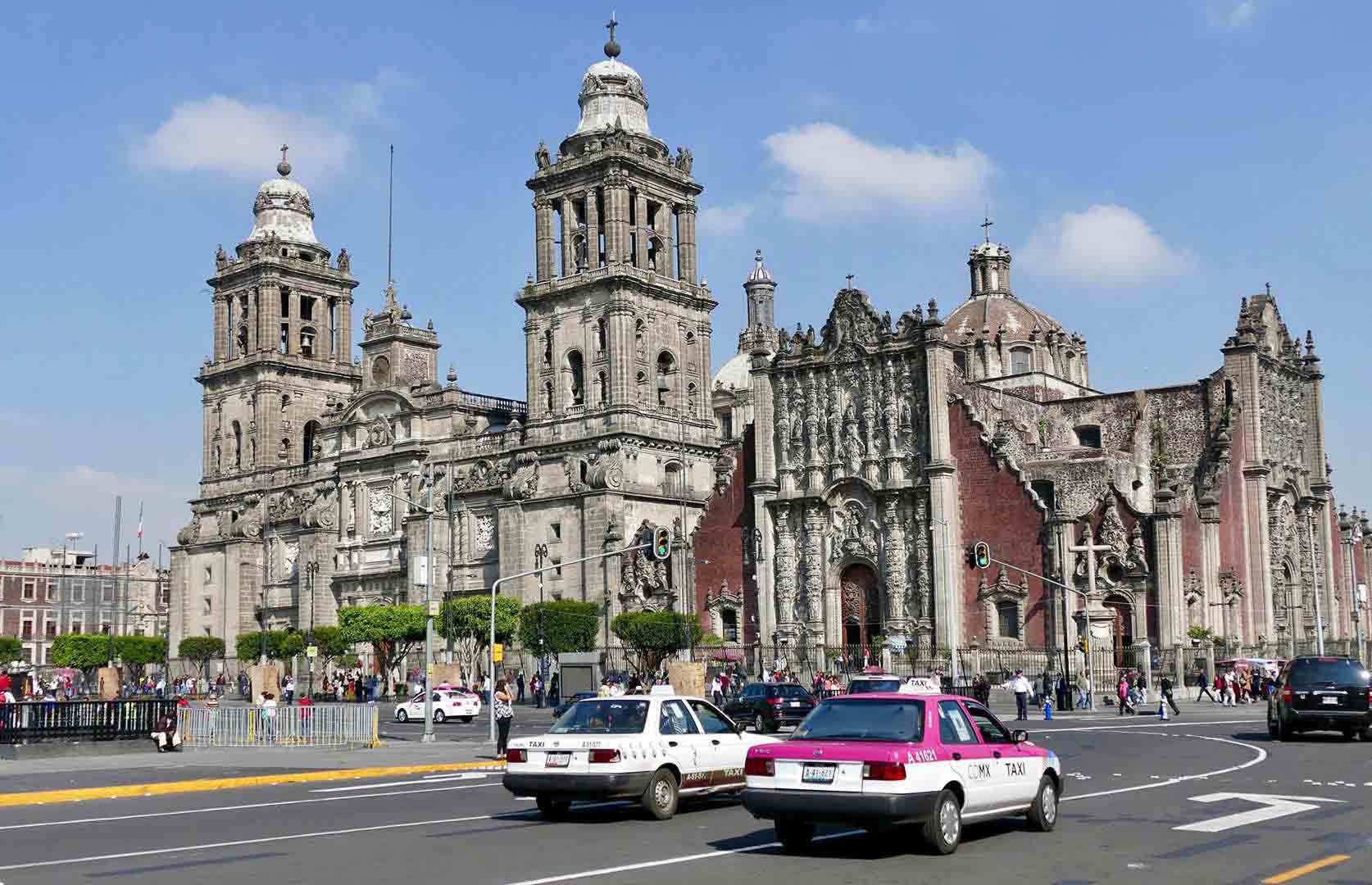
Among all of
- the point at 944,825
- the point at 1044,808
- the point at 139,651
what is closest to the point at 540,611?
the point at 139,651

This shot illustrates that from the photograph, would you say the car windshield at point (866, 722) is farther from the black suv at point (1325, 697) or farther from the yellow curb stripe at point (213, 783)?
the black suv at point (1325, 697)

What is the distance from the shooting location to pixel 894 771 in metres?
15.0

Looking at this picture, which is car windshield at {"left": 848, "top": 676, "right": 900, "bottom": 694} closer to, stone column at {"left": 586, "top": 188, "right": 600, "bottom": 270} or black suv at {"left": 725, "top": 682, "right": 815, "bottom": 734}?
black suv at {"left": 725, "top": 682, "right": 815, "bottom": 734}

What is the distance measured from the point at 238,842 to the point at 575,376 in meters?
66.1

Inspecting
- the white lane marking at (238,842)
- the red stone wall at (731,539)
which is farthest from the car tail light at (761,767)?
the red stone wall at (731,539)

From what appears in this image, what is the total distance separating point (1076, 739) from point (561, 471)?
4845 cm

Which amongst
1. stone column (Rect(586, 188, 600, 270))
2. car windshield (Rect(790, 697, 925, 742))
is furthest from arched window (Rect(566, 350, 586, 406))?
car windshield (Rect(790, 697, 925, 742))

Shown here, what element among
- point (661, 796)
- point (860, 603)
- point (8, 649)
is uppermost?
point (860, 603)

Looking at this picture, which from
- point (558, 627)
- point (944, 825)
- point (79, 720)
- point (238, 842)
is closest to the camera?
point (944, 825)

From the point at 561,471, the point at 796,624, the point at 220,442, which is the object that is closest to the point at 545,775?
the point at 796,624

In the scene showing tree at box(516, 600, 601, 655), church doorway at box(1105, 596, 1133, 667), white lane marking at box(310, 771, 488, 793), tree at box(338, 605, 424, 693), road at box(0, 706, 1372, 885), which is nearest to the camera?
road at box(0, 706, 1372, 885)

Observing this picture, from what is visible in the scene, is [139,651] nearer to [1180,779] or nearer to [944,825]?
[1180,779]

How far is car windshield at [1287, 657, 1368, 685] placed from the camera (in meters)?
32.3

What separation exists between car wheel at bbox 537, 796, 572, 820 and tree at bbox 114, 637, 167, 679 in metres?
83.6
